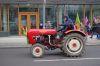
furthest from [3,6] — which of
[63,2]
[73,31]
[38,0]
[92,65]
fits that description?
[92,65]

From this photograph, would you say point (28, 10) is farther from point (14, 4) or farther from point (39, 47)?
point (39, 47)

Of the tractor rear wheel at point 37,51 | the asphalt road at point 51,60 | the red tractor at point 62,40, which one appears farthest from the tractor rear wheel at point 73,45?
the tractor rear wheel at point 37,51

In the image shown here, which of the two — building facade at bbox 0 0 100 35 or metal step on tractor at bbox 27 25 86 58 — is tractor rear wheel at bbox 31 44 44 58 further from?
building facade at bbox 0 0 100 35

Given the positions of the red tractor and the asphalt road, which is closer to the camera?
the asphalt road

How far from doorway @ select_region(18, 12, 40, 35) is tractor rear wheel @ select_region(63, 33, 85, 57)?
17.2m

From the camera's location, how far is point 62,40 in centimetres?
1609

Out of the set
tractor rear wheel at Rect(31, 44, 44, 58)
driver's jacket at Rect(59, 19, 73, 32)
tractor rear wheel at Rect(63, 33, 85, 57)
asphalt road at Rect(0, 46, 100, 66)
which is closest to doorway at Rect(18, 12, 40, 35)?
asphalt road at Rect(0, 46, 100, 66)

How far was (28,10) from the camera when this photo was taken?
33000mm

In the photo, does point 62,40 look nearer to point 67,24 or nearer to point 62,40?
point 62,40

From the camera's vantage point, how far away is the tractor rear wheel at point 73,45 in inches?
627

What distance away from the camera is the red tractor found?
15963 mm

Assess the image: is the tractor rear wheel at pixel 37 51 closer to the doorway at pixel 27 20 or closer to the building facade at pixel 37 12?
the building facade at pixel 37 12

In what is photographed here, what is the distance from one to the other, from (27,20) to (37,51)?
17.8 metres

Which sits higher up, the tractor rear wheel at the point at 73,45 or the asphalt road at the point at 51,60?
the tractor rear wheel at the point at 73,45
